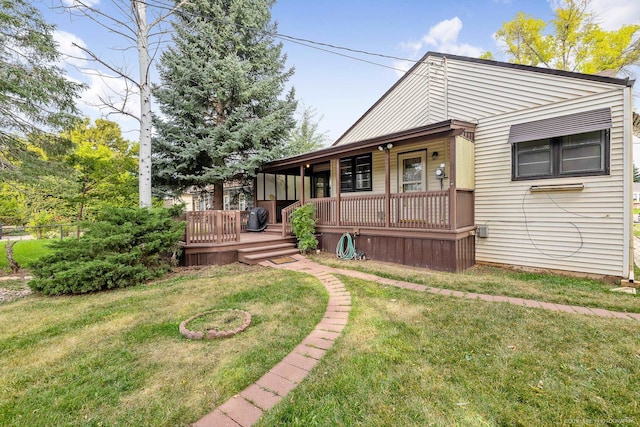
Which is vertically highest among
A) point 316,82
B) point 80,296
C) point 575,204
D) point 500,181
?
point 316,82

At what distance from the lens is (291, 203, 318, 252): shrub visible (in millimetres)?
8242

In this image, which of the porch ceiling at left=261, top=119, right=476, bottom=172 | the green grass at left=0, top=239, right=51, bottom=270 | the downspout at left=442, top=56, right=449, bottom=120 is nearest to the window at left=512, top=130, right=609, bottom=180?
the porch ceiling at left=261, top=119, right=476, bottom=172

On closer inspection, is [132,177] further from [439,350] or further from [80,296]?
[439,350]

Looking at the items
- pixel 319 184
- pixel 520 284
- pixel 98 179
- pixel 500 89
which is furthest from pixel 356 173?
pixel 98 179

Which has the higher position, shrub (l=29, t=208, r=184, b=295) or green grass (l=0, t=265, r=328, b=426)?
shrub (l=29, t=208, r=184, b=295)

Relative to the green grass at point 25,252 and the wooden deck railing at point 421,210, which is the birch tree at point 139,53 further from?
the wooden deck railing at point 421,210

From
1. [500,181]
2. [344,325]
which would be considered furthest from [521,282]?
[344,325]

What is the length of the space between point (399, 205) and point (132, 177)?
885 centimetres

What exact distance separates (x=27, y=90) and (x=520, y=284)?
1160 centimetres

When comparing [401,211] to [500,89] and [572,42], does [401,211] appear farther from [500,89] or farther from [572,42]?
[572,42]

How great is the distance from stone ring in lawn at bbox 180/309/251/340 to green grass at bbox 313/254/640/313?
325cm

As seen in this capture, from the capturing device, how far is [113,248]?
547cm

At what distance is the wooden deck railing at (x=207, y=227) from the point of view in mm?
7062

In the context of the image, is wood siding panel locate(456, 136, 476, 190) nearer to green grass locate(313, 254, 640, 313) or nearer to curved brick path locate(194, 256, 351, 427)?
green grass locate(313, 254, 640, 313)
